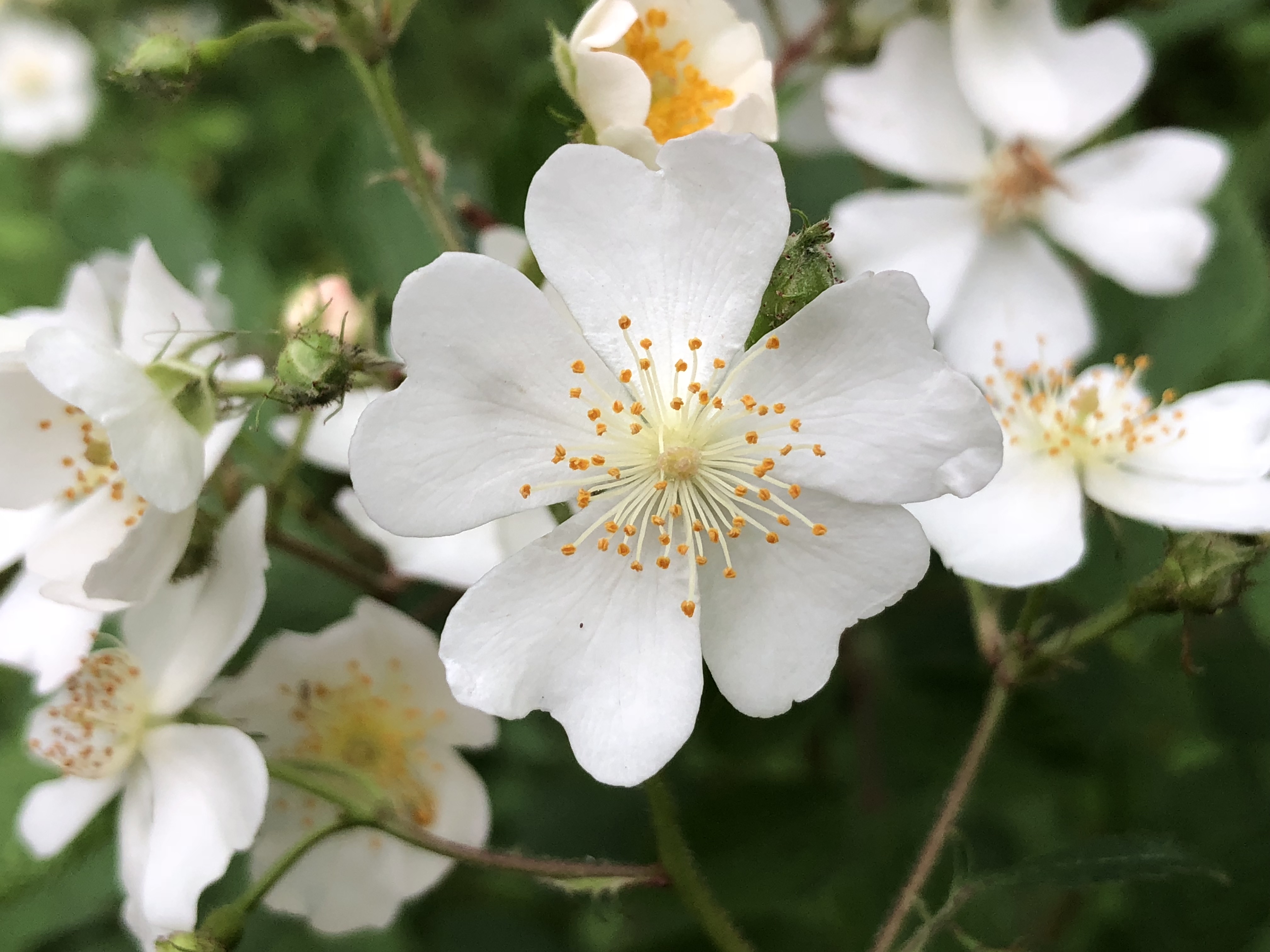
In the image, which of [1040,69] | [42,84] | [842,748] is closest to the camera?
[1040,69]

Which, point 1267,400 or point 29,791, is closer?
point 1267,400

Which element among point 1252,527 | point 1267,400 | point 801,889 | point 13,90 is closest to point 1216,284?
point 1267,400

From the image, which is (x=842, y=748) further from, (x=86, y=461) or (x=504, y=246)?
(x=86, y=461)

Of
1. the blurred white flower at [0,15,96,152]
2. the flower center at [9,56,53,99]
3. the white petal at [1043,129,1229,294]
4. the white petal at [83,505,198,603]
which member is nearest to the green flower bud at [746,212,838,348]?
the white petal at [83,505,198,603]

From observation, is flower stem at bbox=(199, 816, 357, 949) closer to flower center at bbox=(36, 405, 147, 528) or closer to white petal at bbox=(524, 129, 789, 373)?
flower center at bbox=(36, 405, 147, 528)

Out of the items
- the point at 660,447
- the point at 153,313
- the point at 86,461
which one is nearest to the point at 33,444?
the point at 86,461

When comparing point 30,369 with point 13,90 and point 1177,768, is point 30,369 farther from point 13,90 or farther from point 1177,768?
point 13,90
